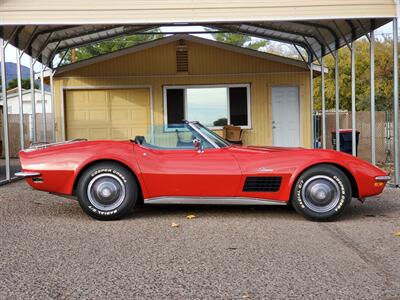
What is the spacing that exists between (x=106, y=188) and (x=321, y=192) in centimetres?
271

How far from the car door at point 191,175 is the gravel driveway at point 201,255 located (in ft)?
1.36

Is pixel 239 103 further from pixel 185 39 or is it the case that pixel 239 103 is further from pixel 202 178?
pixel 202 178

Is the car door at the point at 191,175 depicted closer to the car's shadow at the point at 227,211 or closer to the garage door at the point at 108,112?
the car's shadow at the point at 227,211

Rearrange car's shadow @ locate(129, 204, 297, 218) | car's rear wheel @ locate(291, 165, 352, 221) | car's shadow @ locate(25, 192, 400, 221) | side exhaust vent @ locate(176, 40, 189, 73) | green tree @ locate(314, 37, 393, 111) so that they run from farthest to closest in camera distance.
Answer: green tree @ locate(314, 37, 393, 111)
side exhaust vent @ locate(176, 40, 189, 73)
car's shadow @ locate(129, 204, 297, 218)
car's shadow @ locate(25, 192, 400, 221)
car's rear wheel @ locate(291, 165, 352, 221)

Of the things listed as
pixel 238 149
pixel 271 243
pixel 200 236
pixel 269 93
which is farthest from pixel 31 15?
pixel 269 93

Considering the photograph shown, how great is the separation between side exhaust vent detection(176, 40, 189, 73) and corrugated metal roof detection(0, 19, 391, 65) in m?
1.42

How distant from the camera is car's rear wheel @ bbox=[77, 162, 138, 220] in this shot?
6562 mm

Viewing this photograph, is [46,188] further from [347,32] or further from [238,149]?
[347,32]

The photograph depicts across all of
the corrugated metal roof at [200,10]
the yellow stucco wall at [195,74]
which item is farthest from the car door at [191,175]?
the yellow stucco wall at [195,74]

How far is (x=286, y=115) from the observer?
16.4 meters

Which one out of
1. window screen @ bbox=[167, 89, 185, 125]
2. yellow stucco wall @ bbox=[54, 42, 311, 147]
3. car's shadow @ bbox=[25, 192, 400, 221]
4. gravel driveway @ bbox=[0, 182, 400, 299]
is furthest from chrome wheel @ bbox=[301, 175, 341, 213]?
window screen @ bbox=[167, 89, 185, 125]

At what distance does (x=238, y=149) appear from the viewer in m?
6.82

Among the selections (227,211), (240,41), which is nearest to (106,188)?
(227,211)

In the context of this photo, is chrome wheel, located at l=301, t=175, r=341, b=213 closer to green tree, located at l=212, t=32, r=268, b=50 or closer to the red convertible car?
the red convertible car
